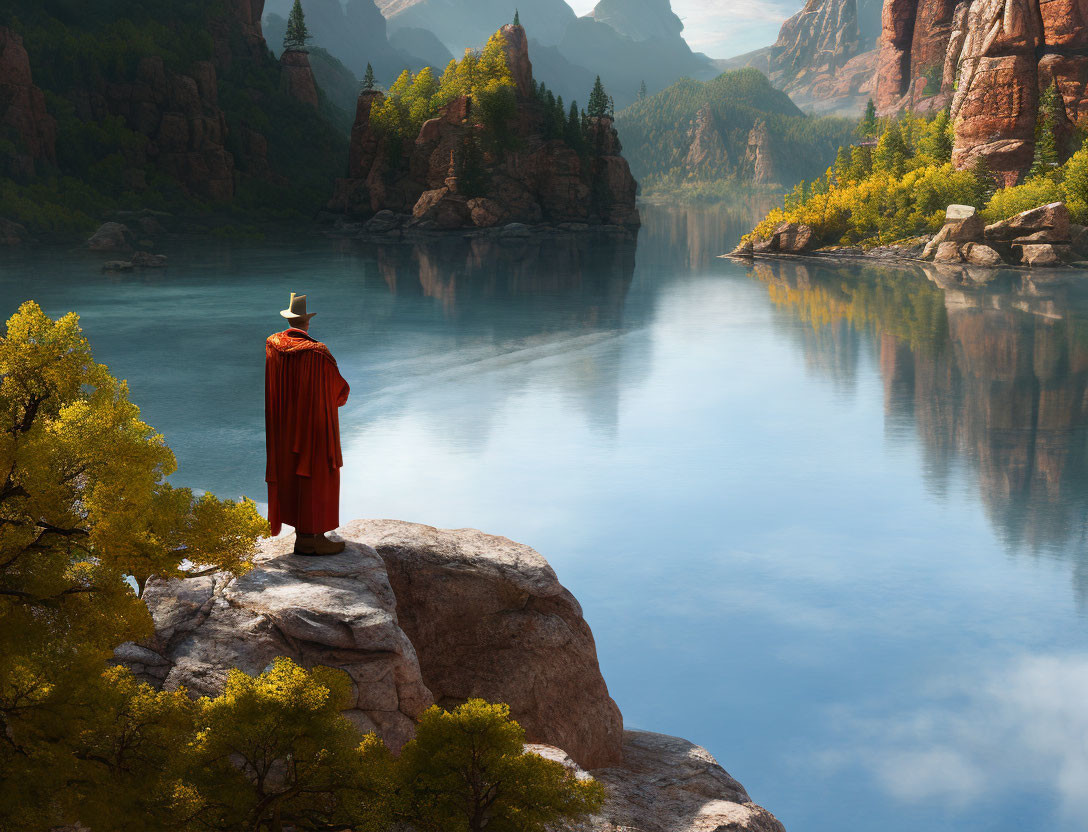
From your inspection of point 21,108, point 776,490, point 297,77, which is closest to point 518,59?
point 297,77

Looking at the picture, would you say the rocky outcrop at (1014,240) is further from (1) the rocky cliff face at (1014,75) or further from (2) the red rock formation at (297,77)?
(2) the red rock formation at (297,77)

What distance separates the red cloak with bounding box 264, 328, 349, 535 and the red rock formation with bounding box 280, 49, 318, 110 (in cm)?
10955

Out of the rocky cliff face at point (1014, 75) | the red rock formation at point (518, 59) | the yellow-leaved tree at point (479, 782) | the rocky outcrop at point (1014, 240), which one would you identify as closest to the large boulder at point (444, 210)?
the red rock formation at point (518, 59)

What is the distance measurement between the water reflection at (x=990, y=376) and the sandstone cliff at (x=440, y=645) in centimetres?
645

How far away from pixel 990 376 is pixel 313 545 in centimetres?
1864

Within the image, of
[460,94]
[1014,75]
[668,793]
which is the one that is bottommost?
[668,793]

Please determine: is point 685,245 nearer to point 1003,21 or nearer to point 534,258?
point 534,258

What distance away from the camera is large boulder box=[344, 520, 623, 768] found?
762 cm

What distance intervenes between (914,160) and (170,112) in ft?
213

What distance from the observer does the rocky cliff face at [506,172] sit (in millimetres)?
85312

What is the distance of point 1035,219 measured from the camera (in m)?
49.7

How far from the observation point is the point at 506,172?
86938 millimetres

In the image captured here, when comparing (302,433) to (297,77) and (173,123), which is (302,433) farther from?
(297,77)

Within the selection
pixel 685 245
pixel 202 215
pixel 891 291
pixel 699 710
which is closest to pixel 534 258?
pixel 685 245
